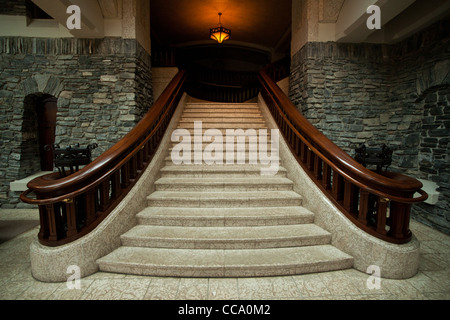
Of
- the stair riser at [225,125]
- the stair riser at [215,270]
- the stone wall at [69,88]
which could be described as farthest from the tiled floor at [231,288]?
the stair riser at [225,125]

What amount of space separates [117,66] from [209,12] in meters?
4.46

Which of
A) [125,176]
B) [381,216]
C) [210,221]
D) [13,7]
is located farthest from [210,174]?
[13,7]

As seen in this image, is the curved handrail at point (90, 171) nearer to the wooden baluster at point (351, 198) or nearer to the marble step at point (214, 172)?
the marble step at point (214, 172)

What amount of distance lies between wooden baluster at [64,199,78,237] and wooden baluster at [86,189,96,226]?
0.35 ft

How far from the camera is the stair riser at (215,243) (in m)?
2.20

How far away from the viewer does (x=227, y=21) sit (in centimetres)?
783

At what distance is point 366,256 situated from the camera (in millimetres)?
2021

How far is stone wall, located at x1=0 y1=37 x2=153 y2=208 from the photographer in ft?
13.9

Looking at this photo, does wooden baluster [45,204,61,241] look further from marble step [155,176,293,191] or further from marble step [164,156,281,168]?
marble step [164,156,281,168]

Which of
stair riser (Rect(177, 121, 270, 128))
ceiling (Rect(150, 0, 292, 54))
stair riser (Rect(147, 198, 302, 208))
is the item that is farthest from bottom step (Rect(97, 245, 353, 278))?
ceiling (Rect(150, 0, 292, 54))

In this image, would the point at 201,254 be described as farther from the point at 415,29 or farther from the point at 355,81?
the point at 415,29

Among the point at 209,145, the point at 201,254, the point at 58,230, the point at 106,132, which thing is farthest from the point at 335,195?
the point at 106,132

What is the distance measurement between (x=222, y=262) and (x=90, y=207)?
133cm
